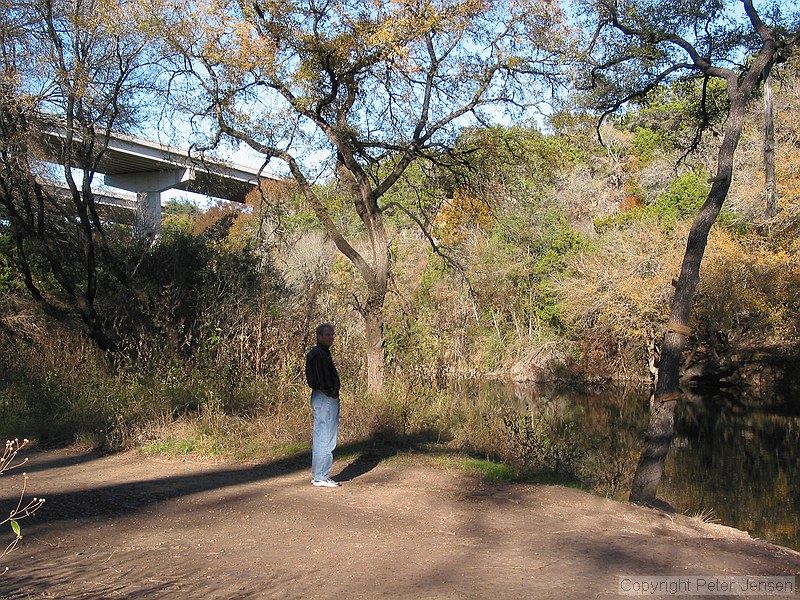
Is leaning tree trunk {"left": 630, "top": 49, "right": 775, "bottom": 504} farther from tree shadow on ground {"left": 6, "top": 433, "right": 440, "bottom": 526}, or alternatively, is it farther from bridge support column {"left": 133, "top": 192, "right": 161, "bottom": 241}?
bridge support column {"left": 133, "top": 192, "right": 161, "bottom": 241}

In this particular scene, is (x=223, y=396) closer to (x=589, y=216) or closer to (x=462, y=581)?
(x=462, y=581)

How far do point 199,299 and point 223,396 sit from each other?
4083 millimetres

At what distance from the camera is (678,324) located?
36.7ft

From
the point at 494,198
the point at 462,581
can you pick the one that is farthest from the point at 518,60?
the point at 462,581

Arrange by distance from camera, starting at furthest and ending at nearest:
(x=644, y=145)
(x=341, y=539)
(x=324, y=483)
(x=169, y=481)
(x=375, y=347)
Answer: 1. (x=644, y=145)
2. (x=375, y=347)
3. (x=169, y=481)
4. (x=324, y=483)
5. (x=341, y=539)

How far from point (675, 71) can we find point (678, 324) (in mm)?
4473

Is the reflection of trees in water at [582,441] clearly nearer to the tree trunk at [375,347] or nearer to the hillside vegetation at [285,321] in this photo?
the hillside vegetation at [285,321]

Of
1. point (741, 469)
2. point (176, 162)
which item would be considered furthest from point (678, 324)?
point (176, 162)

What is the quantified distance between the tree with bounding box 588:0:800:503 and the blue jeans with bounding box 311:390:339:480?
15.3ft

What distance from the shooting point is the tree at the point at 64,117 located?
48.9 feet

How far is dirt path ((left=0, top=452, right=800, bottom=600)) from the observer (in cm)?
566

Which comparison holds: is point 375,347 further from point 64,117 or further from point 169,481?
point 64,117

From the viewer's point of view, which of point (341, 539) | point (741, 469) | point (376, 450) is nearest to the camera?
point (341, 539)

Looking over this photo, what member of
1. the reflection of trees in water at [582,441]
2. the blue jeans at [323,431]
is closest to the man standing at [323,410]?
the blue jeans at [323,431]
